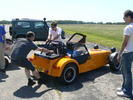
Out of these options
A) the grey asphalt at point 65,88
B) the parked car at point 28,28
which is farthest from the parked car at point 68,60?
the parked car at point 28,28

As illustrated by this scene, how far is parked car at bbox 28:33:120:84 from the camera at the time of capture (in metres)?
7.11

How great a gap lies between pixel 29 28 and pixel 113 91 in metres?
13.2

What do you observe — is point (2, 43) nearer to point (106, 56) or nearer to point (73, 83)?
point (73, 83)

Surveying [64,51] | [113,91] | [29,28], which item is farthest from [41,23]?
[113,91]

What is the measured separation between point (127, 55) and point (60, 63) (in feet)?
6.53

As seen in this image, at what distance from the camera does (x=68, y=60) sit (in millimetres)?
7195

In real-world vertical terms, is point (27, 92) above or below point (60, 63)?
below

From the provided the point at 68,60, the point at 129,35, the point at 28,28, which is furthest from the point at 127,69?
the point at 28,28

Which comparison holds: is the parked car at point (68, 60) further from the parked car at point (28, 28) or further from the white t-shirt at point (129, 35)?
the parked car at point (28, 28)

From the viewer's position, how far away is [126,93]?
20.2 ft

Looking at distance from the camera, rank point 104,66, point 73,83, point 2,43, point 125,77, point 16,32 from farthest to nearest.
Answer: point 16,32
point 104,66
point 2,43
point 73,83
point 125,77

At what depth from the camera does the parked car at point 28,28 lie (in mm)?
18484

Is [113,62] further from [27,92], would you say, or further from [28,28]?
[28,28]

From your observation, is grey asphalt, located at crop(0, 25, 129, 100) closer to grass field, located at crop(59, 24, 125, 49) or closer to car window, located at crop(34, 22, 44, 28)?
grass field, located at crop(59, 24, 125, 49)
